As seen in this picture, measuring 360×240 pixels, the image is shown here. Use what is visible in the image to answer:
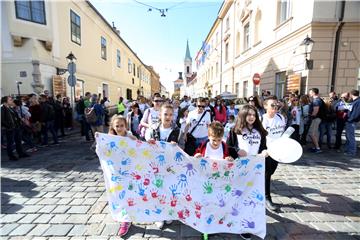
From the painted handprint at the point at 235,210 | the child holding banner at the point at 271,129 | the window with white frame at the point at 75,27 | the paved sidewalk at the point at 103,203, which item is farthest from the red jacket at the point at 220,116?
the window with white frame at the point at 75,27

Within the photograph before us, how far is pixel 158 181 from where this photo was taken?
2908mm

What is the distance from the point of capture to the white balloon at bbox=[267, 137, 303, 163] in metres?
2.79

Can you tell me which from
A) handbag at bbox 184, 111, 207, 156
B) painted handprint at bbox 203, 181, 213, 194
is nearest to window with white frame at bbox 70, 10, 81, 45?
handbag at bbox 184, 111, 207, 156

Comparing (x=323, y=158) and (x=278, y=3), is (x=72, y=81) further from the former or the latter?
(x=278, y=3)

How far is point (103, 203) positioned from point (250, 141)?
8.55 ft

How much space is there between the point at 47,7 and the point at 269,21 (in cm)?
1256

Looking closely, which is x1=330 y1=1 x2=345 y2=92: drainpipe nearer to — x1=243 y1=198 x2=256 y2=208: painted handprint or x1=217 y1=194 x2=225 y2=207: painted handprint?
x1=243 y1=198 x2=256 y2=208: painted handprint

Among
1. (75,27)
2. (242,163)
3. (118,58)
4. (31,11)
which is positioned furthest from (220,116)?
(118,58)

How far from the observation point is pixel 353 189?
13.8ft

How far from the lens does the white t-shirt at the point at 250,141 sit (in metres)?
3.13

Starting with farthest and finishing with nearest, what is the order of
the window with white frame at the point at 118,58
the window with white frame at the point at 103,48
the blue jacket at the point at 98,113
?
1. the window with white frame at the point at 118,58
2. the window with white frame at the point at 103,48
3. the blue jacket at the point at 98,113

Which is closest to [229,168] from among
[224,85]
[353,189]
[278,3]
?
[353,189]

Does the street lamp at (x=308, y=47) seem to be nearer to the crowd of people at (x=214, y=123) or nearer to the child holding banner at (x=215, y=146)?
the crowd of people at (x=214, y=123)

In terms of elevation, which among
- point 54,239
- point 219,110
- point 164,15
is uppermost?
point 164,15
